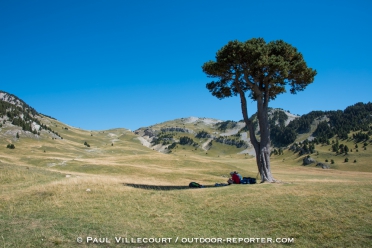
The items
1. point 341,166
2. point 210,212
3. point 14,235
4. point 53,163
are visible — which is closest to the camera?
point 14,235

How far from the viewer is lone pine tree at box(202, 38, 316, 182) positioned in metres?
28.0

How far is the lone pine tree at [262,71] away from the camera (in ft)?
91.8

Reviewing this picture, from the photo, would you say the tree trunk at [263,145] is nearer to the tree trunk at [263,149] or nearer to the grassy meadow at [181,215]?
the tree trunk at [263,149]

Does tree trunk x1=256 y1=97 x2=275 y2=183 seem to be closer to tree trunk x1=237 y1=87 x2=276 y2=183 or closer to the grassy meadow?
tree trunk x1=237 y1=87 x2=276 y2=183

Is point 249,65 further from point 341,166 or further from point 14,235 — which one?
point 341,166

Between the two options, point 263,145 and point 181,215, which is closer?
point 181,215

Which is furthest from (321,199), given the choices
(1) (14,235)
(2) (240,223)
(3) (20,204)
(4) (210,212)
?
(3) (20,204)

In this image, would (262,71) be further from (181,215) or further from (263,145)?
(181,215)

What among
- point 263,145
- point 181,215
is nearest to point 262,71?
point 263,145

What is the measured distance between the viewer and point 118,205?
58.5 ft

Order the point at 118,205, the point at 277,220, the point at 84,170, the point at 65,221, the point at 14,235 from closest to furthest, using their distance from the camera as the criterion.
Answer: the point at 14,235 → the point at 277,220 → the point at 65,221 → the point at 118,205 → the point at 84,170

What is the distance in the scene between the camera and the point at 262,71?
95.9 feet

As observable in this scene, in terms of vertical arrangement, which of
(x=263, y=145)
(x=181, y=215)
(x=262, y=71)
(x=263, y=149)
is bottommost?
(x=181, y=215)

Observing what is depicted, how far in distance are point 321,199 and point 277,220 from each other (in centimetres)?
420
